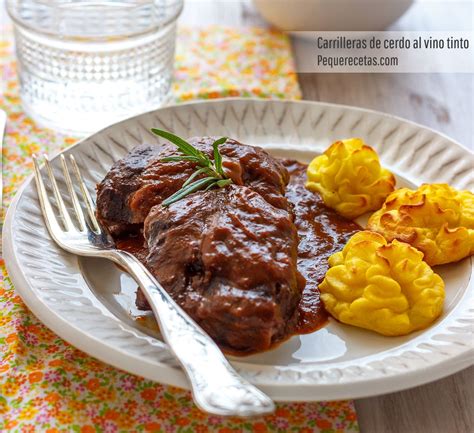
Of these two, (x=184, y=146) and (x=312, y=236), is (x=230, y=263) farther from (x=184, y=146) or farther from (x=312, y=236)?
(x=312, y=236)

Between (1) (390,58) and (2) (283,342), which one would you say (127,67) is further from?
(2) (283,342)

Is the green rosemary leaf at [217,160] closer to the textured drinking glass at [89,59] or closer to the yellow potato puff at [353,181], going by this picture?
the yellow potato puff at [353,181]

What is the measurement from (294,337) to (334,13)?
299 cm

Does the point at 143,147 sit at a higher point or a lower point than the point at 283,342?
higher

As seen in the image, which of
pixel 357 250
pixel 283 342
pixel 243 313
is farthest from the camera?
pixel 357 250

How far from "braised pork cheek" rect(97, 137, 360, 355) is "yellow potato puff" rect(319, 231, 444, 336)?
0.12 meters

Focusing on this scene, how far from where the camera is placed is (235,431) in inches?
102

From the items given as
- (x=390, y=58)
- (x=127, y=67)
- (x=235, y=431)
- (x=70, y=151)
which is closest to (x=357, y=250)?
(x=235, y=431)

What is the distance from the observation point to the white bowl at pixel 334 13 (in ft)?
16.8

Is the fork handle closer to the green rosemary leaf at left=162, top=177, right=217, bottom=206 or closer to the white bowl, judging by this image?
the green rosemary leaf at left=162, top=177, right=217, bottom=206

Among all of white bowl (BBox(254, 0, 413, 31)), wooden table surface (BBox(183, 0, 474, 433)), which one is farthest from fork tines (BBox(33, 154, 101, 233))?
white bowl (BBox(254, 0, 413, 31))

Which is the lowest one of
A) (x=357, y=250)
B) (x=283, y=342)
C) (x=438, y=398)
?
(x=438, y=398)

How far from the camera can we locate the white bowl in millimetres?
5113

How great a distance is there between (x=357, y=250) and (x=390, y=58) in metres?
2.95
